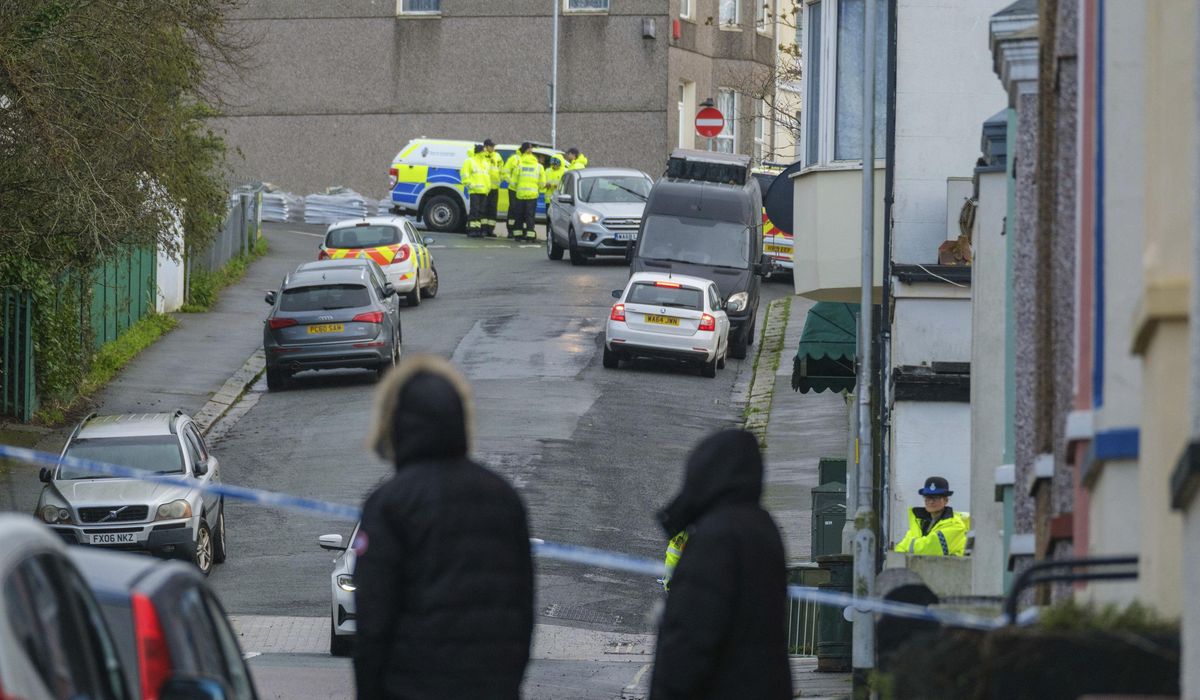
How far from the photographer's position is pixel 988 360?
40.0ft

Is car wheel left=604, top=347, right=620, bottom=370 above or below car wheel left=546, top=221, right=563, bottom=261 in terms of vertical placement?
below

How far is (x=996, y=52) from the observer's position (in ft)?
33.2

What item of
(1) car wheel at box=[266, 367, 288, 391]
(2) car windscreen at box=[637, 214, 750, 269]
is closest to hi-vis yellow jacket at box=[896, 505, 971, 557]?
(1) car wheel at box=[266, 367, 288, 391]

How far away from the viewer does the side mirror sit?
17.1 feet

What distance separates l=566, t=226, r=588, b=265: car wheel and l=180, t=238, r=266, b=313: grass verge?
6.68 meters

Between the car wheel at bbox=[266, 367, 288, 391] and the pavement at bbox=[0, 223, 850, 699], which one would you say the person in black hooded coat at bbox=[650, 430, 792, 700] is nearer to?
the pavement at bbox=[0, 223, 850, 699]

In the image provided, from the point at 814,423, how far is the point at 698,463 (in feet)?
82.0

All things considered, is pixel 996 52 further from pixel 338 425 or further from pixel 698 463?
pixel 338 425

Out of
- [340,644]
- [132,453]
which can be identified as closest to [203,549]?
[132,453]

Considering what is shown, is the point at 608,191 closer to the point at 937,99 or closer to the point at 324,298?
the point at 324,298

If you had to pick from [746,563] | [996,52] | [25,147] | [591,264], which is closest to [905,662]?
[746,563]

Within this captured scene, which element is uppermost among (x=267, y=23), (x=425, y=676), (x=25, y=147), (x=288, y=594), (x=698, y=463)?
(x=267, y=23)

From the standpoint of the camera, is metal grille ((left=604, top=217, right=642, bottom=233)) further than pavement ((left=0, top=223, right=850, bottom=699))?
Yes

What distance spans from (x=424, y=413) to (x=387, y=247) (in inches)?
1237
